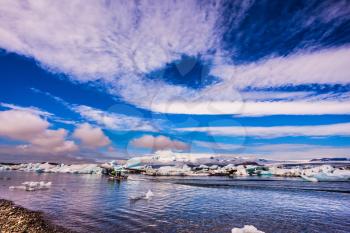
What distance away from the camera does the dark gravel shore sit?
19328 mm

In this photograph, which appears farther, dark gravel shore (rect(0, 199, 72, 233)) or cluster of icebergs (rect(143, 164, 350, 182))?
cluster of icebergs (rect(143, 164, 350, 182))

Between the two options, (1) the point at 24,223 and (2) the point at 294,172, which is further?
(2) the point at 294,172

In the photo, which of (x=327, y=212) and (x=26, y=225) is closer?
(x=26, y=225)

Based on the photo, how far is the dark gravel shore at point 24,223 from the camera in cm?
1933

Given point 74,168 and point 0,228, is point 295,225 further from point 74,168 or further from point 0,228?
point 74,168

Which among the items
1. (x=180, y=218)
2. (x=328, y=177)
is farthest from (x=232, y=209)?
(x=328, y=177)

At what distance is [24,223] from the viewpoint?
20906 mm

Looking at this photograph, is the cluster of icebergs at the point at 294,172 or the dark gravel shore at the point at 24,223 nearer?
the dark gravel shore at the point at 24,223

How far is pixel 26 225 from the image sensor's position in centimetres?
2033

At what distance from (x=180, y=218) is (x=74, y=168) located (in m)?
145

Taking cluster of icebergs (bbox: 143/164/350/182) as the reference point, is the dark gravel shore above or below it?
below

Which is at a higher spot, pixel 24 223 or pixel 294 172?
pixel 294 172

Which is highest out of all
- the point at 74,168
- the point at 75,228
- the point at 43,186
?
the point at 74,168

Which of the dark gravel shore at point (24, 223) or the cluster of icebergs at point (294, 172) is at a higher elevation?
the cluster of icebergs at point (294, 172)
